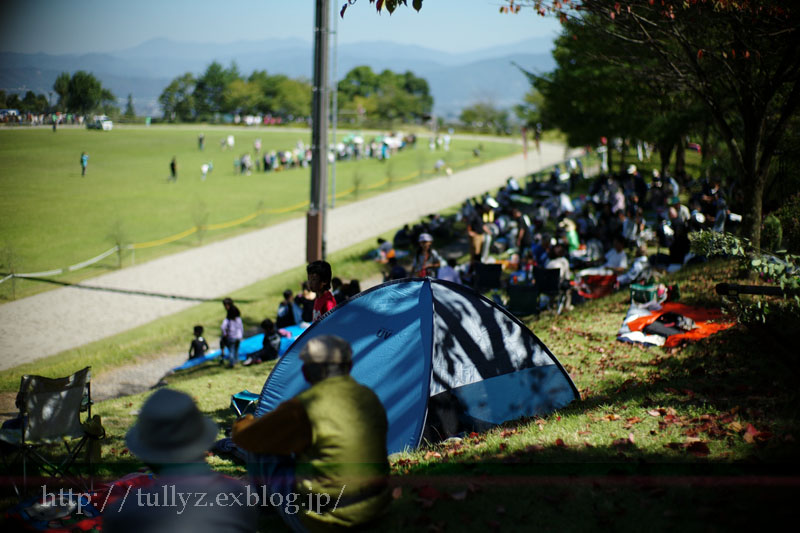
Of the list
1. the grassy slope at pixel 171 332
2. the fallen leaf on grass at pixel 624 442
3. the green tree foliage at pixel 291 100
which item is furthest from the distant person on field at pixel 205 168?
the green tree foliage at pixel 291 100

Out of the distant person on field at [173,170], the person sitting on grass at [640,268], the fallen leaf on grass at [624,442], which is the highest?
the distant person on field at [173,170]

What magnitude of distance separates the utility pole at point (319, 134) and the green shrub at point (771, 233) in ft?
25.9

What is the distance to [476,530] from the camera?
3945mm

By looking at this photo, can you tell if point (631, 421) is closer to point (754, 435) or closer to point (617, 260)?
point (754, 435)

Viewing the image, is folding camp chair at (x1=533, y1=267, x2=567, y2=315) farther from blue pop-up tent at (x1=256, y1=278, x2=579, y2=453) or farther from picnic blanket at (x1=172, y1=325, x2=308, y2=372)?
blue pop-up tent at (x1=256, y1=278, x2=579, y2=453)

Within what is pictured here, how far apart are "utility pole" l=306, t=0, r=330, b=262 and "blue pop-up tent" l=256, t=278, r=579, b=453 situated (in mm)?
6695

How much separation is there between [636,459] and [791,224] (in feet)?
23.5

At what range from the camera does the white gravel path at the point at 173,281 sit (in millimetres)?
13445

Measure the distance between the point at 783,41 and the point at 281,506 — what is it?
899 centimetres

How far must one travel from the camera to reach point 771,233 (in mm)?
10289

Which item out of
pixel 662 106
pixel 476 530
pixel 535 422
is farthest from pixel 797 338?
pixel 662 106

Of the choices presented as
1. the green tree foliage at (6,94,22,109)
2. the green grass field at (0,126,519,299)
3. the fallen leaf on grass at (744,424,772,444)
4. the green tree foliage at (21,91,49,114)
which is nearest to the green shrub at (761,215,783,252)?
the fallen leaf on grass at (744,424,772,444)

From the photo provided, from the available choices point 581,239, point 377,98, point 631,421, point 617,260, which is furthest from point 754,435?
point 377,98

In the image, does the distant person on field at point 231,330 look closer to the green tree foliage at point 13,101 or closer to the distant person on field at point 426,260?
the distant person on field at point 426,260
